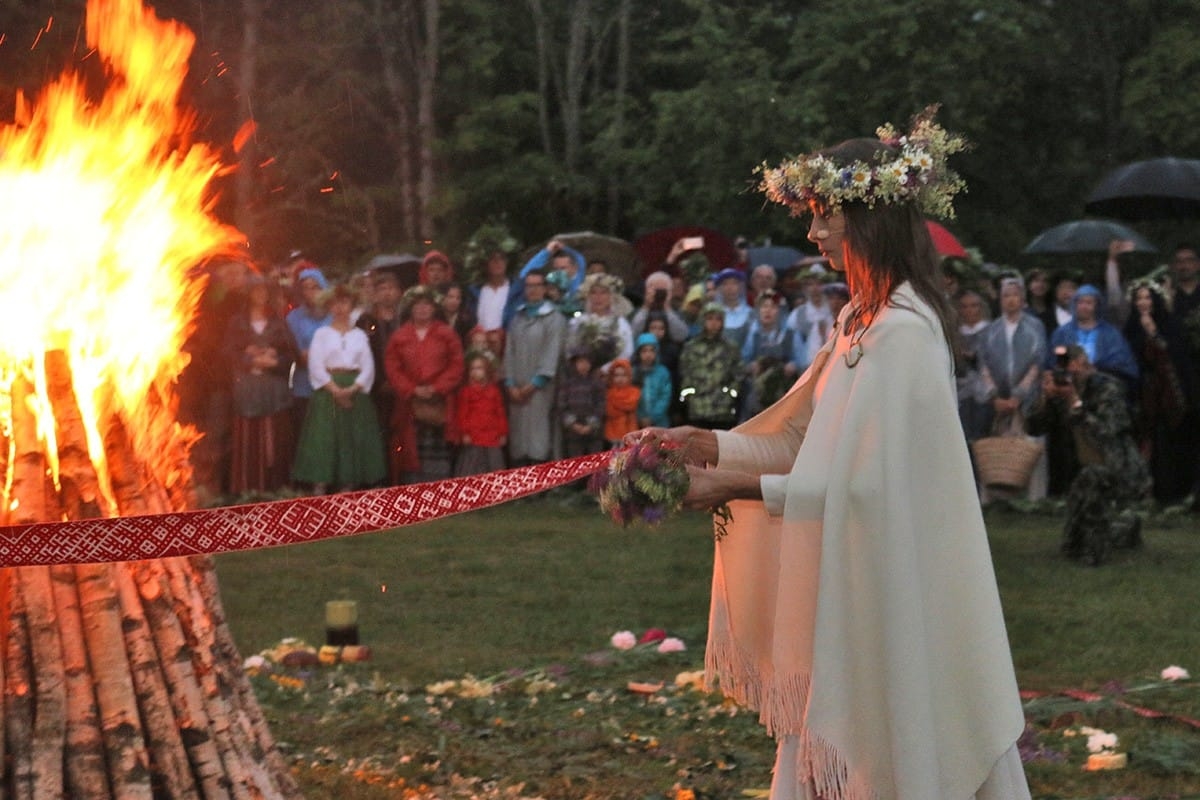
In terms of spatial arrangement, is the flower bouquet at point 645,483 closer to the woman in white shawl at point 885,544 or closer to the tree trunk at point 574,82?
the woman in white shawl at point 885,544

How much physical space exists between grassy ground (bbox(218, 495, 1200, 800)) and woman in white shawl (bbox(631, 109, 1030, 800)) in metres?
1.99

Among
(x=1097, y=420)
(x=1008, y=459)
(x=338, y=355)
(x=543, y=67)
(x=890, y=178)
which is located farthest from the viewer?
(x=543, y=67)

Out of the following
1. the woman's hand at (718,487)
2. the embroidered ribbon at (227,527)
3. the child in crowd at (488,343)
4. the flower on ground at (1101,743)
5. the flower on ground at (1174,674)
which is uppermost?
the child in crowd at (488,343)

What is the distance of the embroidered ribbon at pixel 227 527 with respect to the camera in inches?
223

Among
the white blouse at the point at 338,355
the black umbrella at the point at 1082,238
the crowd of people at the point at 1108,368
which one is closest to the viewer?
the crowd of people at the point at 1108,368

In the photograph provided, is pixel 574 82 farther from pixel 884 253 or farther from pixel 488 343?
pixel 884 253

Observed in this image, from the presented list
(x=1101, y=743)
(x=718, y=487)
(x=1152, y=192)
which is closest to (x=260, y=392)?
(x=1152, y=192)

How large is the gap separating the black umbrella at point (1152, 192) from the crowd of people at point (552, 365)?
133cm

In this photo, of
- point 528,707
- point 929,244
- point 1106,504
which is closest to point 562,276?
point 1106,504

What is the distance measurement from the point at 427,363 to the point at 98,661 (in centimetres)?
1101

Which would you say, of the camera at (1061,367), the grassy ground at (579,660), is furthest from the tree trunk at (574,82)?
the camera at (1061,367)

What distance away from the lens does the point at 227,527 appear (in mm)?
5785

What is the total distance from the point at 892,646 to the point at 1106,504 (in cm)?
868

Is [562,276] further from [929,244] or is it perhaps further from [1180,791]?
[929,244]
